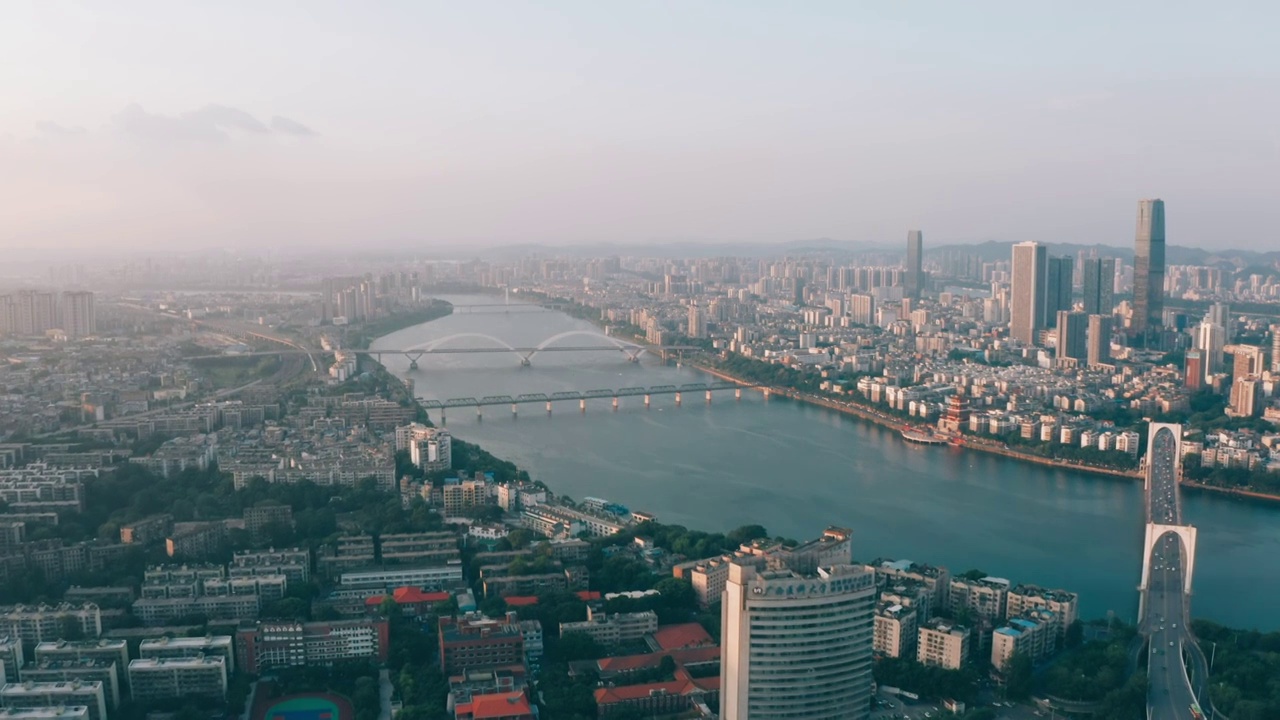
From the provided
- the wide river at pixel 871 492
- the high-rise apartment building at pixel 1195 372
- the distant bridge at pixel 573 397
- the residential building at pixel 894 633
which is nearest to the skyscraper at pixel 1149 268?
the high-rise apartment building at pixel 1195 372

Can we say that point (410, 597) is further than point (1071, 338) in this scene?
No

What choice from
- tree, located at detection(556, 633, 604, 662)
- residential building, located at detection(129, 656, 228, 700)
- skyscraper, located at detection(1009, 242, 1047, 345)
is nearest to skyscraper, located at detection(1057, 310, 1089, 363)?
skyscraper, located at detection(1009, 242, 1047, 345)

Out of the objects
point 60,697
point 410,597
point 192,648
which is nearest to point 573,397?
point 410,597

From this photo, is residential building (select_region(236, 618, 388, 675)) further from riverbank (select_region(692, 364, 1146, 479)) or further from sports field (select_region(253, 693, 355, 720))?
riverbank (select_region(692, 364, 1146, 479))

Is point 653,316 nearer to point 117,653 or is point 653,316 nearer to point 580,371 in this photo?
point 580,371

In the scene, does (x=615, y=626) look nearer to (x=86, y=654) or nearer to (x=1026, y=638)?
(x=1026, y=638)

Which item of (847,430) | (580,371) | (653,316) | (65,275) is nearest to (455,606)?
(847,430)
